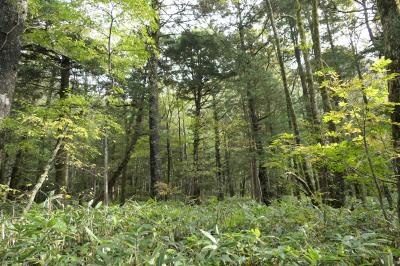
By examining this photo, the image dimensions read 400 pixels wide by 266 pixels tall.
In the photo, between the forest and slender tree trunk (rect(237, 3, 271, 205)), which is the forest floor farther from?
slender tree trunk (rect(237, 3, 271, 205))

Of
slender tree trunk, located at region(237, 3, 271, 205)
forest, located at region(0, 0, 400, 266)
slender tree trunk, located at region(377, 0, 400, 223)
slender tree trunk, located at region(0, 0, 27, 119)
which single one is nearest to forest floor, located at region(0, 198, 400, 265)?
forest, located at region(0, 0, 400, 266)

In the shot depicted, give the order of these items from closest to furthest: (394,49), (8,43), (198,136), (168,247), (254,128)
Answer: (168,247) < (394,49) < (8,43) < (254,128) < (198,136)

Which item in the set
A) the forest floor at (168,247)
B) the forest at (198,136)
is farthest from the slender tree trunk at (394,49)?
the forest floor at (168,247)

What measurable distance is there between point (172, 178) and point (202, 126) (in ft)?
15.0

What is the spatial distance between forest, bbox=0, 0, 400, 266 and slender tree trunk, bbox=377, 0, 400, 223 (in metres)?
0.02

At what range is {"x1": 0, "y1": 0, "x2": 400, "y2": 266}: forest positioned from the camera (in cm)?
225

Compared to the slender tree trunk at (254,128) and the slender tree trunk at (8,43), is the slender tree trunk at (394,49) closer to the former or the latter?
the slender tree trunk at (8,43)

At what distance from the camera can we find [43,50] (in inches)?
354

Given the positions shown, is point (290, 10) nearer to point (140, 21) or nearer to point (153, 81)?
point (153, 81)

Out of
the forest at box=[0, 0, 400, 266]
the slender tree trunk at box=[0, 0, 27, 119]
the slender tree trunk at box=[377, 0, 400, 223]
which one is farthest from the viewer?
the slender tree trunk at box=[0, 0, 27, 119]

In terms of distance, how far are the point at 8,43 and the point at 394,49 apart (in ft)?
19.8

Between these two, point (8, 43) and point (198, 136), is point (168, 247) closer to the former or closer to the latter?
point (8, 43)

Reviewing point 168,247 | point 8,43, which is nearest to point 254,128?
point 8,43

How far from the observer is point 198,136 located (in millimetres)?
14258
